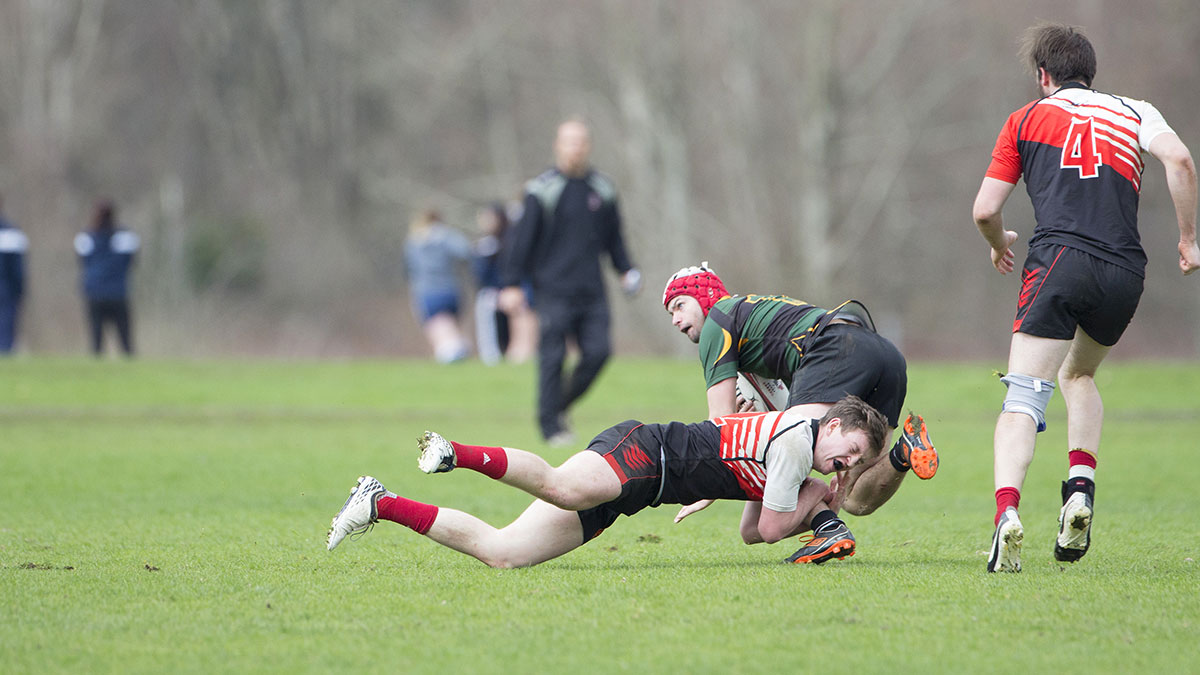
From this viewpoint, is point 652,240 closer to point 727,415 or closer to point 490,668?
point 727,415

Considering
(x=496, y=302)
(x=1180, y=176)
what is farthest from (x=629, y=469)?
(x=496, y=302)

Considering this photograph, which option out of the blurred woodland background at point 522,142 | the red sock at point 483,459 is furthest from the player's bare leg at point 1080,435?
the blurred woodland background at point 522,142

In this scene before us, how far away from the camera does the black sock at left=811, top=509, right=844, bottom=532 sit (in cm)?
554

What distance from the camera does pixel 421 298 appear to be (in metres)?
20.5

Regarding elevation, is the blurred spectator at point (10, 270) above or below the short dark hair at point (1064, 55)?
above

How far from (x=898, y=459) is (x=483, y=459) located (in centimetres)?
179

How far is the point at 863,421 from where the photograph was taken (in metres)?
5.34

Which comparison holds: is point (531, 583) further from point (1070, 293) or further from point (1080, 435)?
point (1080, 435)

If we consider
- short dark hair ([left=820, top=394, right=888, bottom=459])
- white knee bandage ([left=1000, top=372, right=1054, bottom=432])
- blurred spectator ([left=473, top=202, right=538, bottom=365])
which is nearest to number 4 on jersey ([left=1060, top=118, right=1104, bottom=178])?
white knee bandage ([left=1000, top=372, right=1054, bottom=432])

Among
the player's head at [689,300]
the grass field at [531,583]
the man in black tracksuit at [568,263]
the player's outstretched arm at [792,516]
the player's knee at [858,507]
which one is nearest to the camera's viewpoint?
the grass field at [531,583]

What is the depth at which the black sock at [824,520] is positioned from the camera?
554 cm

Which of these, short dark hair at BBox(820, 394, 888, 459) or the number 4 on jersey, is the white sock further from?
the number 4 on jersey

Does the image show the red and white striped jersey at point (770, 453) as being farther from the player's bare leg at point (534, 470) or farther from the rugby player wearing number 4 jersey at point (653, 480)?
the player's bare leg at point (534, 470)

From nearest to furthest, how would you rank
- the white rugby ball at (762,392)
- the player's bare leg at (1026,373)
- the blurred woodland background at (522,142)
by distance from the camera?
1. the player's bare leg at (1026,373)
2. the white rugby ball at (762,392)
3. the blurred woodland background at (522,142)
